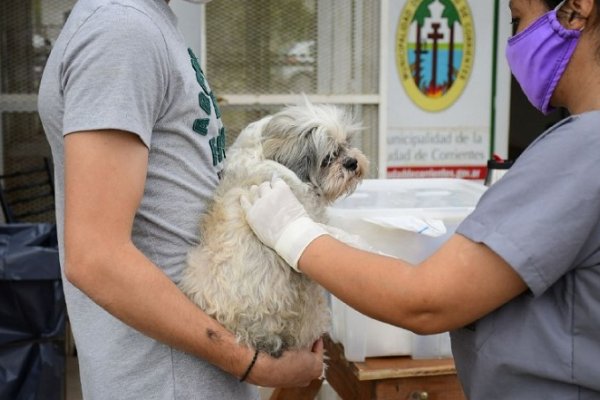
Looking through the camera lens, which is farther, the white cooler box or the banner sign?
the banner sign

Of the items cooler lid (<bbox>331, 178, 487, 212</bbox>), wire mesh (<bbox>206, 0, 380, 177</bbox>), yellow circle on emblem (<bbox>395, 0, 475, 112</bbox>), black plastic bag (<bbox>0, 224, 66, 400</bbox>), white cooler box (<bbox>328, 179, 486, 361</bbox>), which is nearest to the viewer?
white cooler box (<bbox>328, 179, 486, 361</bbox>)

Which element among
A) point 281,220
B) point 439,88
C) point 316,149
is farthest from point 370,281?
point 439,88

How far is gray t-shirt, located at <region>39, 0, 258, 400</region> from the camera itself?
1.23m

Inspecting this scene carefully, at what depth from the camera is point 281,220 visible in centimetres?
154

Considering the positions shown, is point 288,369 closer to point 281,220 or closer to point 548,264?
point 281,220

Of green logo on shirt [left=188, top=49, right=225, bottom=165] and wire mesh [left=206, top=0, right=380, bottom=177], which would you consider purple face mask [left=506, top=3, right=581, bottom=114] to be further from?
wire mesh [left=206, top=0, right=380, bottom=177]

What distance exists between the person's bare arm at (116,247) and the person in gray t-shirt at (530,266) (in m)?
0.27

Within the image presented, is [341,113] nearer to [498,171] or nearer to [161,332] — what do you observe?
[161,332]

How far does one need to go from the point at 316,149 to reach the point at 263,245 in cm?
35

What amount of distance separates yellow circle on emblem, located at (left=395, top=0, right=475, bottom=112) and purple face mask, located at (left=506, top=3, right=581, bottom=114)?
3.65 m

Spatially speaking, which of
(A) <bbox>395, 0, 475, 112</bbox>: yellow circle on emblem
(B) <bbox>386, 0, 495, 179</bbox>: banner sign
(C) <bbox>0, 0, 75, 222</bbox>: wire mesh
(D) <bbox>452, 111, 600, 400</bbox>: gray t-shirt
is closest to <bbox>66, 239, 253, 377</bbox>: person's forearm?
(D) <bbox>452, 111, 600, 400</bbox>: gray t-shirt

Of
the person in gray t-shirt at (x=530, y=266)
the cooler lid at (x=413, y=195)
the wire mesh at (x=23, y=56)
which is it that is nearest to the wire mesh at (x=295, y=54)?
the wire mesh at (x=23, y=56)

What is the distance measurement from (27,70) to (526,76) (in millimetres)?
4070

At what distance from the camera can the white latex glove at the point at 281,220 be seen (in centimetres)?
148
